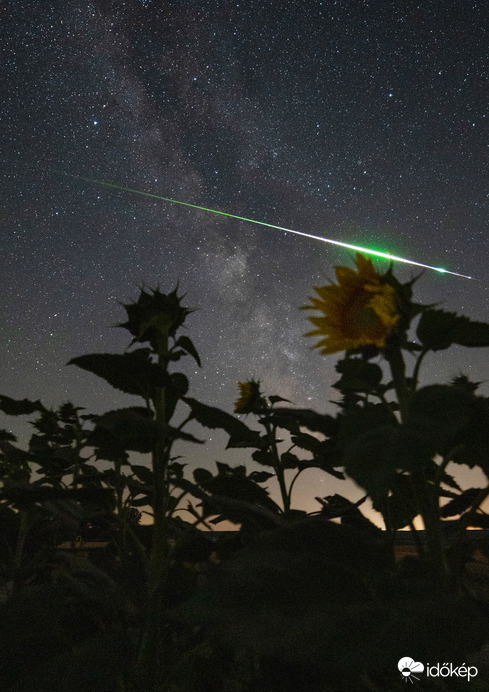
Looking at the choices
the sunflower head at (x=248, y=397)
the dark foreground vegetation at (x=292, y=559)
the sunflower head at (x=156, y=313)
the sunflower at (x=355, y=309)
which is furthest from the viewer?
the sunflower head at (x=248, y=397)

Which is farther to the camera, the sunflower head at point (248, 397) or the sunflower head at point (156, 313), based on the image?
the sunflower head at point (248, 397)

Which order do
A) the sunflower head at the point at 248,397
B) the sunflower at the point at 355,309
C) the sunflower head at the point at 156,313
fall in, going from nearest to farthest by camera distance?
the sunflower at the point at 355,309, the sunflower head at the point at 156,313, the sunflower head at the point at 248,397

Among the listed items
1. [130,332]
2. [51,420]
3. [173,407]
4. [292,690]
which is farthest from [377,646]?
[51,420]

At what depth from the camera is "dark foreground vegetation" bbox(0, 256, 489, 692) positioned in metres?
0.57

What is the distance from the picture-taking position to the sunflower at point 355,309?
2.78 feet

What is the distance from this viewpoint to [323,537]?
712 millimetres

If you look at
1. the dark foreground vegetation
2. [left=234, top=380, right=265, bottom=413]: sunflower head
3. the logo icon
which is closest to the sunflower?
the dark foreground vegetation

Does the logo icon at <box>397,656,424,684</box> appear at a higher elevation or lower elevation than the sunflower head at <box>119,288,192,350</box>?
lower

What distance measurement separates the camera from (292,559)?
2.16ft

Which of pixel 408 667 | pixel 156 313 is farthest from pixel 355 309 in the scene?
pixel 408 667

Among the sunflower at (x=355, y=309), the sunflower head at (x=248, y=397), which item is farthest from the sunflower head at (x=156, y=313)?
the sunflower head at (x=248, y=397)

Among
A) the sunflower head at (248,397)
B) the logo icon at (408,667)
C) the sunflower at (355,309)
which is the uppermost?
the sunflower head at (248,397)

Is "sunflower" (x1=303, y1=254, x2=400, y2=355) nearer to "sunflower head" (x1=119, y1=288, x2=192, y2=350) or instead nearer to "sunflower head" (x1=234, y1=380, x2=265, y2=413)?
"sunflower head" (x1=119, y1=288, x2=192, y2=350)

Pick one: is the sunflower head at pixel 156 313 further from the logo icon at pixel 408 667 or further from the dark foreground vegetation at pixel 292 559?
the logo icon at pixel 408 667
